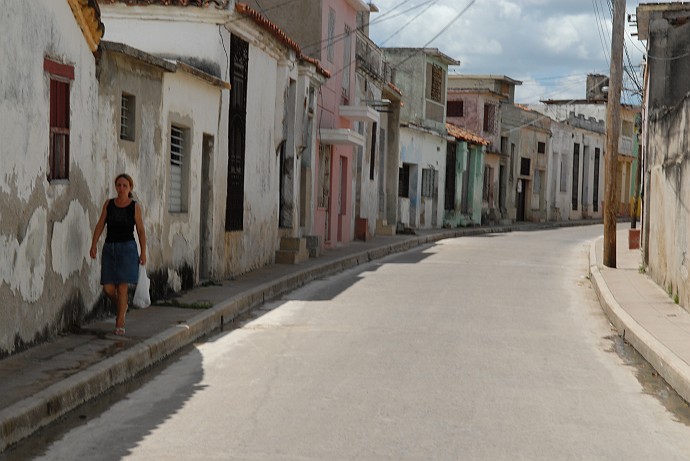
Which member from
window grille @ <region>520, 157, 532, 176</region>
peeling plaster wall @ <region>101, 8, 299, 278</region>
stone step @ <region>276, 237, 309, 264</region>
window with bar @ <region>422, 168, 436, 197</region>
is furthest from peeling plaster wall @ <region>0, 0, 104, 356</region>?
window grille @ <region>520, 157, 532, 176</region>

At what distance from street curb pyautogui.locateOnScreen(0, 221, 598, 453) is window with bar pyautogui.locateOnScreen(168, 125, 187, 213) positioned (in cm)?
164

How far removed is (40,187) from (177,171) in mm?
5904

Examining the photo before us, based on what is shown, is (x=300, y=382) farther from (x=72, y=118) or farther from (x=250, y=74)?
(x=250, y=74)

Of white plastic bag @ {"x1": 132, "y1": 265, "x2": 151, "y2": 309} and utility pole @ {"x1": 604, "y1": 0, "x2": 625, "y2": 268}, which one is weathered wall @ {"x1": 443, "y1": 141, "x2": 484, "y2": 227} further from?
white plastic bag @ {"x1": 132, "y1": 265, "x2": 151, "y2": 309}

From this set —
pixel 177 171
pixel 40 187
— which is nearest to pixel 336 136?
pixel 177 171

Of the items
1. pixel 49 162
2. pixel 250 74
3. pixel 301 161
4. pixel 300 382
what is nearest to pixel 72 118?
pixel 49 162

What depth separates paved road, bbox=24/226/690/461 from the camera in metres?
6.92

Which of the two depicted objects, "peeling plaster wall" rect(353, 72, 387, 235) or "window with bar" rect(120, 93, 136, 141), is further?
"peeling plaster wall" rect(353, 72, 387, 235)

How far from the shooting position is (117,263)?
428 inches

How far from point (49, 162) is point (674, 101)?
619 inches

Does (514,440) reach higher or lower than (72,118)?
lower

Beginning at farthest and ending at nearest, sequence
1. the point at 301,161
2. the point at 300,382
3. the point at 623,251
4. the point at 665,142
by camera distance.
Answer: the point at 623,251 → the point at 301,161 → the point at 665,142 → the point at 300,382

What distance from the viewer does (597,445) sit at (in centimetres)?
718

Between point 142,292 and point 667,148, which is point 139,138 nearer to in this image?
point 142,292
